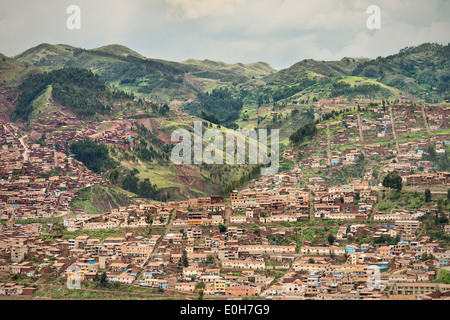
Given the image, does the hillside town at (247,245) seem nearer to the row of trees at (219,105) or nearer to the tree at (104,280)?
the tree at (104,280)

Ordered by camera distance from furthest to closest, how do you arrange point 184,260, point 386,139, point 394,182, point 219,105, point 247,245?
point 219,105 < point 386,139 < point 394,182 < point 247,245 < point 184,260

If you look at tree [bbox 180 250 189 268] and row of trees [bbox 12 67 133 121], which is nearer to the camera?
tree [bbox 180 250 189 268]

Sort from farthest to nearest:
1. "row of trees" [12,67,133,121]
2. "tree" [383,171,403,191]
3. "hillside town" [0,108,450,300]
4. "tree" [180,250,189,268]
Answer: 1. "row of trees" [12,67,133,121]
2. "tree" [383,171,403,191]
3. "tree" [180,250,189,268]
4. "hillside town" [0,108,450,300]

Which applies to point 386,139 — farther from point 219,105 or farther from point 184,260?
point 219,105

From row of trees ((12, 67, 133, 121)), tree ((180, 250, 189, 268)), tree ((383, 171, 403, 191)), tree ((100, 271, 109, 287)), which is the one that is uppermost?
row of trees ((12, 67, 133, 121))

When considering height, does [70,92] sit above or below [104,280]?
above

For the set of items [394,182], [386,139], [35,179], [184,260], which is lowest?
[184,260]

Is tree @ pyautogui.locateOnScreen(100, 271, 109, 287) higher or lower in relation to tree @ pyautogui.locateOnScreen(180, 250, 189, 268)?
lower

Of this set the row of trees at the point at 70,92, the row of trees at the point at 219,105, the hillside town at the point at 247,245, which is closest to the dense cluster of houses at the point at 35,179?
the hillside town at the point at 247,245

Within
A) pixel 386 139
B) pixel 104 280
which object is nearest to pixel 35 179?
pixel 104 280

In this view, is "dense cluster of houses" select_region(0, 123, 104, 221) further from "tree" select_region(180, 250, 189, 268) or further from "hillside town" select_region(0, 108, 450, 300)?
"tree" select_region(180, 250, 189, 268)

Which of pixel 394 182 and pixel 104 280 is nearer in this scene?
pixel 104 280

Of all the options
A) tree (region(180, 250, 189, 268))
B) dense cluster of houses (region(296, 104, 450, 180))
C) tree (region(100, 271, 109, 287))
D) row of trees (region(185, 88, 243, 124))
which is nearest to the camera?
tree (region(100, 271, 109, 287))

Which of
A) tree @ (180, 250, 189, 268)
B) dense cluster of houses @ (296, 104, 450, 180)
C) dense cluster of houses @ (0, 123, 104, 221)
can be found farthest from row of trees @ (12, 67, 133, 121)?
tree @ (180, 250, 189, 268)
